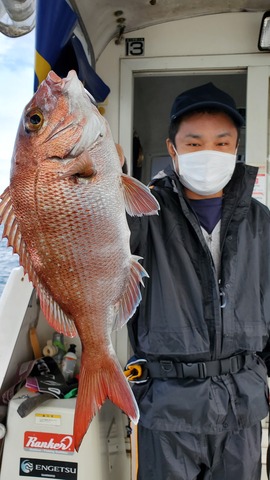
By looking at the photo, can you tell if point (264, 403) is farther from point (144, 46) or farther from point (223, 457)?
point (144, 46)

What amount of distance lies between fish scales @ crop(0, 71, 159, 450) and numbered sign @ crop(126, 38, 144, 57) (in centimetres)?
240

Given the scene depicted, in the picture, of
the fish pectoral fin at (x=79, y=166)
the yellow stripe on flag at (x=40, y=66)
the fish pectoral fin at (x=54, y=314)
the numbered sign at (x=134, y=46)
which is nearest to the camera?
the fish pectoral fin at (x=79, y=166)

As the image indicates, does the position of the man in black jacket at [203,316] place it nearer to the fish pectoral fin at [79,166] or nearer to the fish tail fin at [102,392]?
the fish tail fin at [102,392]

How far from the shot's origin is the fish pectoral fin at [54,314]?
4.00 feet

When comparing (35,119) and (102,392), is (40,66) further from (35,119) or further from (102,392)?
(102,392)

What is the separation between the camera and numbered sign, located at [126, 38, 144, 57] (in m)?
3.28

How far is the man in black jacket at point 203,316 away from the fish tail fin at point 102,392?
1.80 feet

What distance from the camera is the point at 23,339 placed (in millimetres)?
2627

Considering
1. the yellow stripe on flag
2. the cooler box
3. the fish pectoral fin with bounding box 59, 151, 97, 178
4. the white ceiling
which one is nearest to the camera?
the fish pectoral fin with bounding box 59, 151, 97, 178

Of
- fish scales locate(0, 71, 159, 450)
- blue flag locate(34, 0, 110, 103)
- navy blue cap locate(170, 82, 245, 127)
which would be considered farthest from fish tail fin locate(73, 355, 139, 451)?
blue flag locate(34, 0, 110, 103)

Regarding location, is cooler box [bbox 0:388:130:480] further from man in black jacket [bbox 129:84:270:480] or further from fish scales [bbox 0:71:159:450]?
fish scales [bbox 0:71:159:450]

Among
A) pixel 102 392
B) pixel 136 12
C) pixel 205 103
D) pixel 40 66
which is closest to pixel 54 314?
pixel 102 392

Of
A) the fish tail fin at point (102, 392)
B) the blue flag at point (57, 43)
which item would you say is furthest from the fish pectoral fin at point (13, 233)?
the blue flag at point (57, 43)

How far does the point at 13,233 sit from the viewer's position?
120 cm
